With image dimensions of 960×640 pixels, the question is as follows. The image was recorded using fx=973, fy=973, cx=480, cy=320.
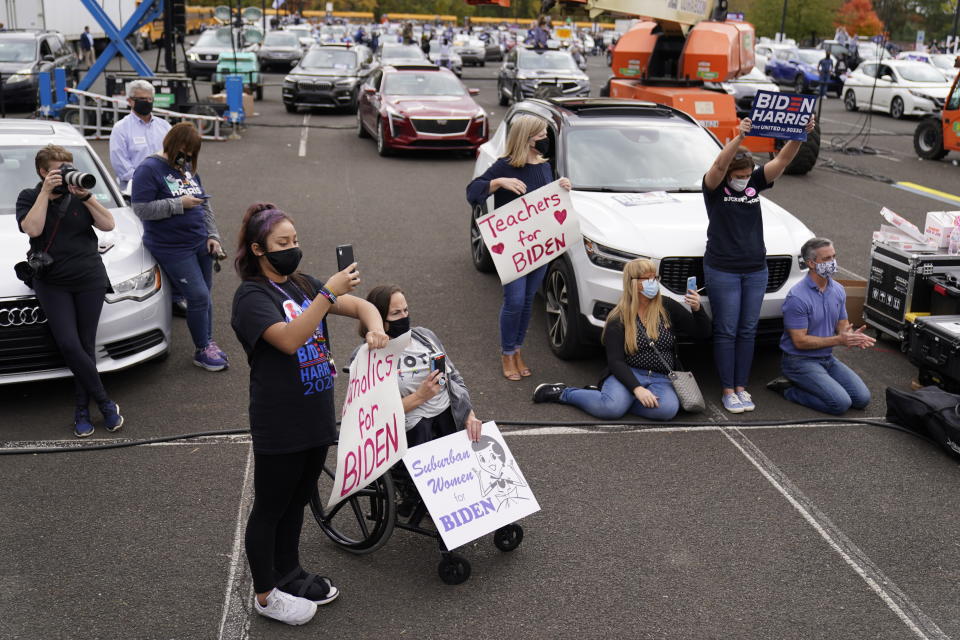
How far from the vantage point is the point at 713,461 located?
5914mm

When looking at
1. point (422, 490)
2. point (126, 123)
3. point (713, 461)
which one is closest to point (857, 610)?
point (713, 461)

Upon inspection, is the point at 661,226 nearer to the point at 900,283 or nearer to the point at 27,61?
the point at 900,283

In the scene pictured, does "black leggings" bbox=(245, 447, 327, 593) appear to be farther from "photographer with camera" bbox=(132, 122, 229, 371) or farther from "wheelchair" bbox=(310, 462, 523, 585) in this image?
"photographer with camera" bbox=(132, 122, 229, 371)

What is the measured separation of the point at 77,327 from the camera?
19.8ft

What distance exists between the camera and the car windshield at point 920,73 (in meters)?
26.7

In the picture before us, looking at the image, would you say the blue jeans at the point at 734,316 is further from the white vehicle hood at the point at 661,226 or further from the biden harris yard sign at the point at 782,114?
the biden harris yard sign at the point at 782,114

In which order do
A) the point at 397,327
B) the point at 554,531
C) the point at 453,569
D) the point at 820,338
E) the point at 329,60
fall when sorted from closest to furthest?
the point at 397,327, the point at 453,569, the point at 554,531, the point at 820,338, the point at 329,60

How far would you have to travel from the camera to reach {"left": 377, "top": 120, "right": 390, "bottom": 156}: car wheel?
1786cm

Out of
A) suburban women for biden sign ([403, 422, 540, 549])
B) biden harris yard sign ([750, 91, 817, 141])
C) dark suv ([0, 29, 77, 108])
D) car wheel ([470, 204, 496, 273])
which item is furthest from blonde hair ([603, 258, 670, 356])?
dark suv ([0, 29, 77, 108])

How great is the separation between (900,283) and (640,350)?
101 inches

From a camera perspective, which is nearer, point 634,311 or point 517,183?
point 634,311

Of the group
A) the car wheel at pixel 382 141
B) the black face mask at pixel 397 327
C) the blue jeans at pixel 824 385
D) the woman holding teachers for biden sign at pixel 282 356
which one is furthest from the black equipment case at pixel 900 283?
the car wheel at pixel 382 141

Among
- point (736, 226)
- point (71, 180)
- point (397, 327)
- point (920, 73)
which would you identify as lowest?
point (397, 327)

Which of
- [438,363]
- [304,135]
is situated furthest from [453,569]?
[304,135]
